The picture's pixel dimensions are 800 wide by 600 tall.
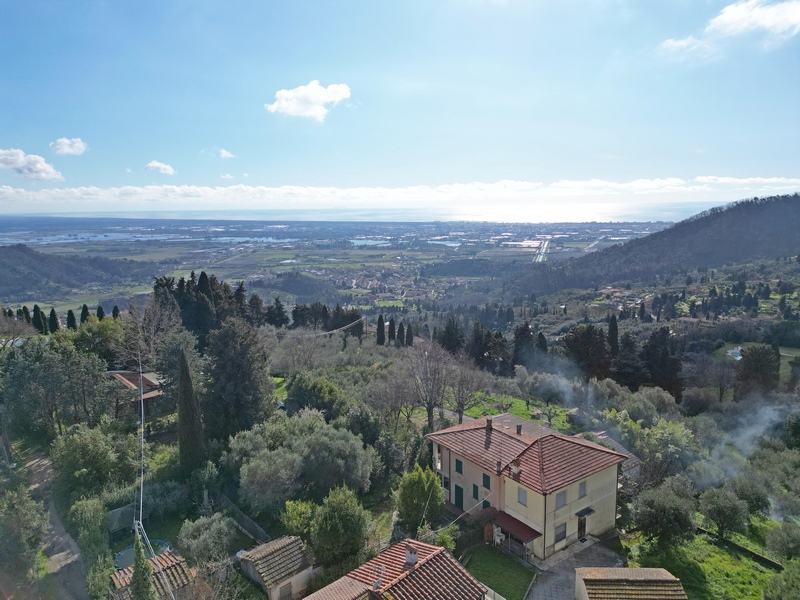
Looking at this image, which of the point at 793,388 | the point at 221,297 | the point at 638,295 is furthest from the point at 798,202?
the point at 221,297

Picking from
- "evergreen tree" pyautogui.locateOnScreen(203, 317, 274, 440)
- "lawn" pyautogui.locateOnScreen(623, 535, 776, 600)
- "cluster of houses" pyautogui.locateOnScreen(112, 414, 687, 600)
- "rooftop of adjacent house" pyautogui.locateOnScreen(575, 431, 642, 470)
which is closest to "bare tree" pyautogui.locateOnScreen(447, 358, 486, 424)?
"cluster of houses" pyautogui.locateOnScreen(112, 414, 687, 600)

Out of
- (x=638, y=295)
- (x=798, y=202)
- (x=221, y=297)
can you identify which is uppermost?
(x=798, y=202)

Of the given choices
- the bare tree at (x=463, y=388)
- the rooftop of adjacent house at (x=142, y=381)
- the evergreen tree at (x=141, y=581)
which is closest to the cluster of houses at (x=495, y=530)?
the evergreen tree at (x=141, y=581)

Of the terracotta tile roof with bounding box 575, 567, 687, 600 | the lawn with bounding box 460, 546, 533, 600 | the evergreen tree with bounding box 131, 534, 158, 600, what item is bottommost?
the lawn with bounding box 460, 546, 533, 600

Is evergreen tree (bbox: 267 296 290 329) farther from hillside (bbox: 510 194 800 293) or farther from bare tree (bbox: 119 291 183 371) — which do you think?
hillside (bbox: 510 194 800 293)

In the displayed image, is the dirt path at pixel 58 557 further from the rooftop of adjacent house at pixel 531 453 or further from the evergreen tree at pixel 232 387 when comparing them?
the rooftop of adjacent house at pixel 531 453

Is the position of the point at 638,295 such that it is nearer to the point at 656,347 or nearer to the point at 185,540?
the point at 656,347
